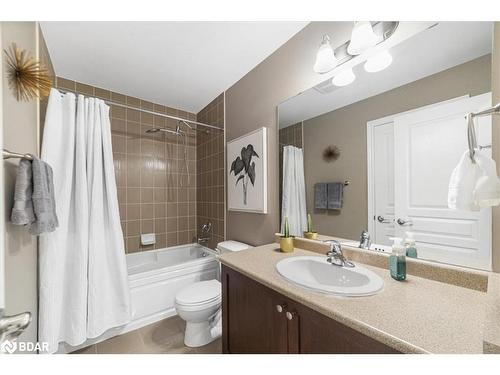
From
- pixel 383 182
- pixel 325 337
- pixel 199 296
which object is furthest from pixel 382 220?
pixel 199 296

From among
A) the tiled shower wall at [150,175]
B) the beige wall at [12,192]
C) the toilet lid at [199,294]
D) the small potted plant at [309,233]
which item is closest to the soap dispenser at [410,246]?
the small potted plant at [309,233]

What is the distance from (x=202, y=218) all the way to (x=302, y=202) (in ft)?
5.61

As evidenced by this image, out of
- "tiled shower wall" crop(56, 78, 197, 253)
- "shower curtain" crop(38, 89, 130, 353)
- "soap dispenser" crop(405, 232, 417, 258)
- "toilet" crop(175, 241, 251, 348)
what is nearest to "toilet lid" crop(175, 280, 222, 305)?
"toilet" crop(175, 241, 251, 348)

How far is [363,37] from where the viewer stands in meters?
1.05

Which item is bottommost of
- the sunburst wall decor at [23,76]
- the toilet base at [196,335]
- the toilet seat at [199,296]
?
the toilet base at [196,335]

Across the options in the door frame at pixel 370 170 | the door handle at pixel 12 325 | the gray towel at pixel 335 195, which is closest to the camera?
the door handle at pixel 12 325

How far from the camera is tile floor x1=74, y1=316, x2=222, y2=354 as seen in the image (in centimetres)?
152

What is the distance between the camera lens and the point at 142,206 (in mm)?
2543

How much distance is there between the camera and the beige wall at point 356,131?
2.77 ft

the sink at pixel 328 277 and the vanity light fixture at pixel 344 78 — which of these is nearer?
the sink at pixel 328 277

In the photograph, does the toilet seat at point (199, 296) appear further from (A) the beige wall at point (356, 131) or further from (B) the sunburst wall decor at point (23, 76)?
(B) the sunburst wall decor at point (23, 76)

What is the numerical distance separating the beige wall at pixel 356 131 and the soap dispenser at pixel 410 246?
21 cm

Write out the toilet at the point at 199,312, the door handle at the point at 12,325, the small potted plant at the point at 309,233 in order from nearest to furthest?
the door handle at the point at 12,325 → the small potted plant at the point at 309,233 → the toilet at the point at 199,312

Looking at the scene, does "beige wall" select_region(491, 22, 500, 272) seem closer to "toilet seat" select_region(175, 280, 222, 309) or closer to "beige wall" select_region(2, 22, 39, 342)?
"toilet seat" select_region(175, 280, 222, 309)
